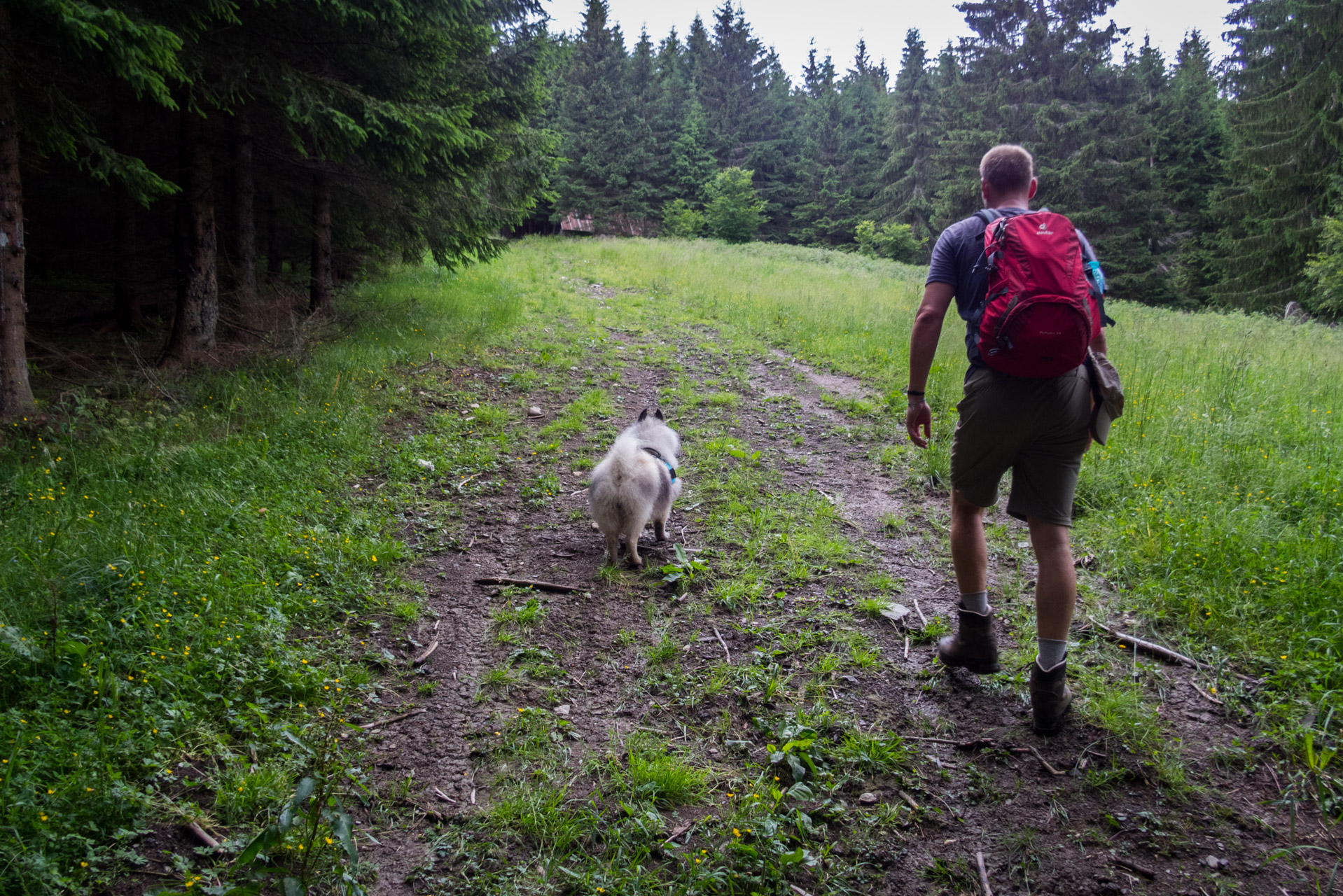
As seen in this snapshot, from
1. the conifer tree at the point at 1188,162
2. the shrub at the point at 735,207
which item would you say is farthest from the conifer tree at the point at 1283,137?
the shrub at the point at 735,207

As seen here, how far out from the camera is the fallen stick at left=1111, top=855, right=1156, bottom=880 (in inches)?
91.5

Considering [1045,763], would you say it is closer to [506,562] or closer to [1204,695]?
[1204,695]

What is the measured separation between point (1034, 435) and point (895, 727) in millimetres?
1534

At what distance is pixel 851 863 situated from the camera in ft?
8.04

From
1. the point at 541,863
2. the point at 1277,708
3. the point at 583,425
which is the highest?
the point at 583,425

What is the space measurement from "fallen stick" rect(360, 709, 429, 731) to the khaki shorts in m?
2.98

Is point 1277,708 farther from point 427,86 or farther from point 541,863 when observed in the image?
point 427,86

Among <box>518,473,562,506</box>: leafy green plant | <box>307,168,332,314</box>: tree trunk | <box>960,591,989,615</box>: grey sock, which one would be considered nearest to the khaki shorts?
<box>960,591,989,615</box>: grey sock

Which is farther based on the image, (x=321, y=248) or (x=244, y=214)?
(x=321, y=248)

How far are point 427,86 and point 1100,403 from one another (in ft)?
26.0

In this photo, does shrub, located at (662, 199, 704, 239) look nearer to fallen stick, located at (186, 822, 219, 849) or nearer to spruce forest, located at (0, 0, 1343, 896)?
spruce forest, located at (0, 0, 1343, 896)

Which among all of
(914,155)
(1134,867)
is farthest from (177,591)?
(914,155)

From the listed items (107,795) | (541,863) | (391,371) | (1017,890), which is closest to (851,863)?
(1017,890)

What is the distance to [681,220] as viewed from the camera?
39406 mm
